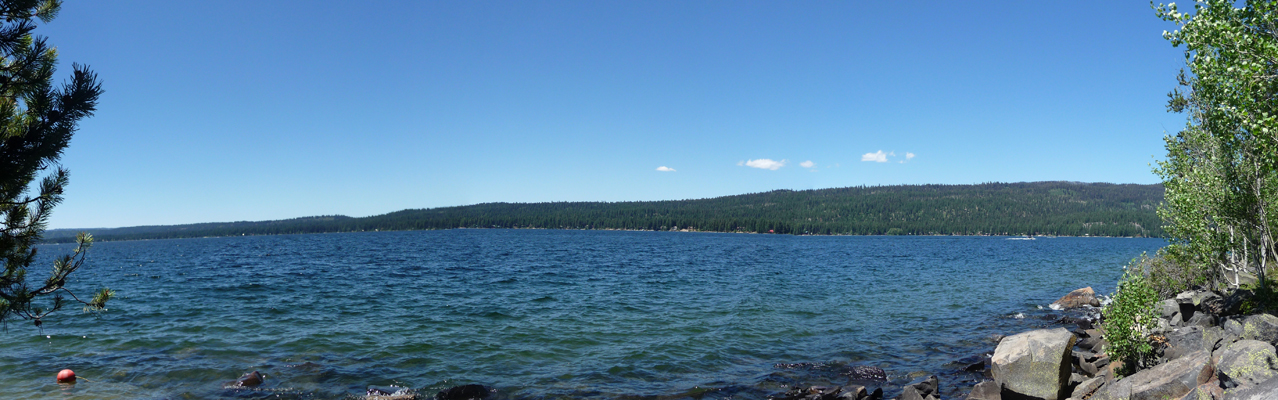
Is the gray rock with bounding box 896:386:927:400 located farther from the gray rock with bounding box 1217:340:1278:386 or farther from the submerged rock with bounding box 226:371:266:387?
the submerged rock with bounding box 226:371:266:387

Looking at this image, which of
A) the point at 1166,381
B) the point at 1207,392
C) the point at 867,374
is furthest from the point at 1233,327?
the point at 867,374

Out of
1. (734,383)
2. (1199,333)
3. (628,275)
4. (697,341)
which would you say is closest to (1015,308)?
(1199,333)

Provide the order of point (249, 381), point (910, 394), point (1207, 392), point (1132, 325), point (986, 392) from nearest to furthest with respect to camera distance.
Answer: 1. point (1207, 392)
2. point (1132, 325)
3. point (986, 392)
4. point (910, 394)
5. point (249, 381)

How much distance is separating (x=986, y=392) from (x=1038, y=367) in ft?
4.60

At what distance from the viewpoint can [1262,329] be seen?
12.2m

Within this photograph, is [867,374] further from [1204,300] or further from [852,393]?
[1204,300]

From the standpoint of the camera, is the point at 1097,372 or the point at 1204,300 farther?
the point at 1204,300

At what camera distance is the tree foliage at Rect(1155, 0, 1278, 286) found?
10.4 meters

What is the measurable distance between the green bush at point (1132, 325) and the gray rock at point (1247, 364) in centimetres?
353

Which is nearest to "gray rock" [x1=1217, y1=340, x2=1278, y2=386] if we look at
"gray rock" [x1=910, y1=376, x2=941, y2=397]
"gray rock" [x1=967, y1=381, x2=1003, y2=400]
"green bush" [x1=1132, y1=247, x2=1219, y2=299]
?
"gray rock" [x1=967, y1=381, x2=1003, y2=400]

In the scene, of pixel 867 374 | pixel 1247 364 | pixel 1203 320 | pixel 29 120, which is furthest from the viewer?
pixel 867 374

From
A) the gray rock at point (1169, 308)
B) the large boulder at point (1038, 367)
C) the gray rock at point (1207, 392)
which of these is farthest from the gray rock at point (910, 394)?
the gray rock at point (1169, 308)

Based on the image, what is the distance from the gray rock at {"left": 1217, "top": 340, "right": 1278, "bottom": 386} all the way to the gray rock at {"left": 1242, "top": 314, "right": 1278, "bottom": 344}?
3.71 m

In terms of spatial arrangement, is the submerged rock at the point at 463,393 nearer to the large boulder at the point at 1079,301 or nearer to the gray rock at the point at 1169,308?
the gray rock at the point at 1169,308
